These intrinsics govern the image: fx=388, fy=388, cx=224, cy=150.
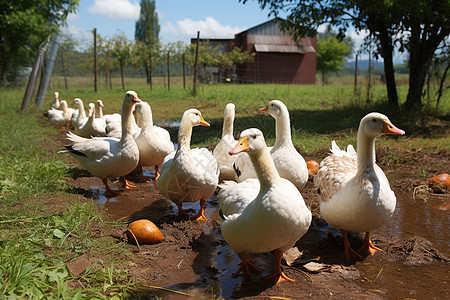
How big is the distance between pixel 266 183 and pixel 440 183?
12.2 feet

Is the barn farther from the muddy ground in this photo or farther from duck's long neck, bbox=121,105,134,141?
the muddy ground

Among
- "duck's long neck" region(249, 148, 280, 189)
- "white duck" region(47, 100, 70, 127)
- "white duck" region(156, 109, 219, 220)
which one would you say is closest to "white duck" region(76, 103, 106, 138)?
"white duck" region(47, 100, 70, 127)

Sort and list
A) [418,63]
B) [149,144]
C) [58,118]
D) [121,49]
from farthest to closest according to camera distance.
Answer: [121,49] → [58,118] → [418,63] → [149,144]

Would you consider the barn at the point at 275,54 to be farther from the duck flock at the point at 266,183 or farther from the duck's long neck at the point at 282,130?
the duck's long neck at the point at 282,130

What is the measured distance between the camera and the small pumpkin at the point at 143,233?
3.90 meters

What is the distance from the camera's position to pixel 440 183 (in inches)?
219

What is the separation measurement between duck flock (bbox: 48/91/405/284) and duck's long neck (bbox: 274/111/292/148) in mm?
13

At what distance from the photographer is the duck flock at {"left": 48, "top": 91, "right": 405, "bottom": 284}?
3057mm

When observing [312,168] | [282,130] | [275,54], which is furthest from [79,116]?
[275,54]

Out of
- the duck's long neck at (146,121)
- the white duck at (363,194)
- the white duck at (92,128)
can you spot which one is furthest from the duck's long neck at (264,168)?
the white duck at (92,128)

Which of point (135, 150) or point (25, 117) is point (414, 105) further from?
point (25, 117)

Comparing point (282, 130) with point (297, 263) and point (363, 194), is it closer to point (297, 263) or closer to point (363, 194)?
point (363, 194)

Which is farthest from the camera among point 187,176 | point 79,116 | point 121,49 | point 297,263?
point 121,49

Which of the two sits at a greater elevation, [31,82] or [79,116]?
[31,82]
